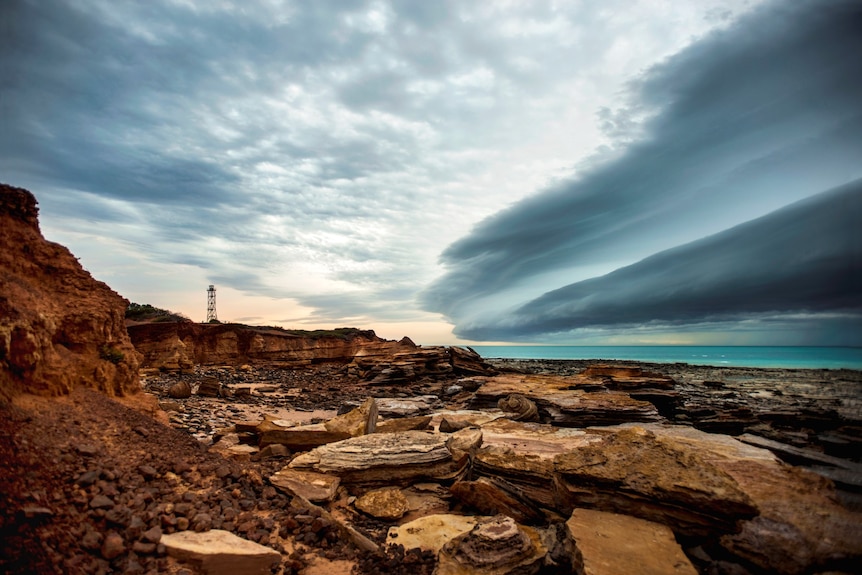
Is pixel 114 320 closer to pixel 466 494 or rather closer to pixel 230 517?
pixel 230 517

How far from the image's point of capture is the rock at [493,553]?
4.18m

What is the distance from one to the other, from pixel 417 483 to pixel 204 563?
381 cm

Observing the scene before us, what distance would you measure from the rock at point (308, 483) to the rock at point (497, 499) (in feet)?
6.69

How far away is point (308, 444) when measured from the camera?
27.2 feet

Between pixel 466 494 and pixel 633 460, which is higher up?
pixel 633 460

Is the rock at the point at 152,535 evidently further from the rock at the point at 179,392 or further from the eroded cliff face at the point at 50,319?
the rock at the point at 179,392

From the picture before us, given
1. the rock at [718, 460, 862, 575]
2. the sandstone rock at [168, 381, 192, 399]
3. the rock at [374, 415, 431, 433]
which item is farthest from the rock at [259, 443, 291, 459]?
the sandstone rock at [168, 381, 192, 399]

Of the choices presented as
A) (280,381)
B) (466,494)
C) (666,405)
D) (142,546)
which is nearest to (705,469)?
(466,494)

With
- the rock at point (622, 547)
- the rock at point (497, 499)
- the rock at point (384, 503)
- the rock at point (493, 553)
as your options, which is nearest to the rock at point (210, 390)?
the rock at point (384, 503)

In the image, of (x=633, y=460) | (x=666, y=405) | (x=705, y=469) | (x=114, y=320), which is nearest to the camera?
(x=705, y=469)

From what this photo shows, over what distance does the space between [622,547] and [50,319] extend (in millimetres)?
8351

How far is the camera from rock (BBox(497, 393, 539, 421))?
11.3 metres

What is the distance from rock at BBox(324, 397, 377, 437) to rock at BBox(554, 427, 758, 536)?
181 inches

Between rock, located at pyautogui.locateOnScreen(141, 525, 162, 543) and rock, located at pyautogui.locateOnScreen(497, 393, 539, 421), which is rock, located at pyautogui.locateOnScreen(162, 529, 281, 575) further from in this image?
Answer: rock, located at pyautogui.locateOnScreen(497, 393, 539, 421)
